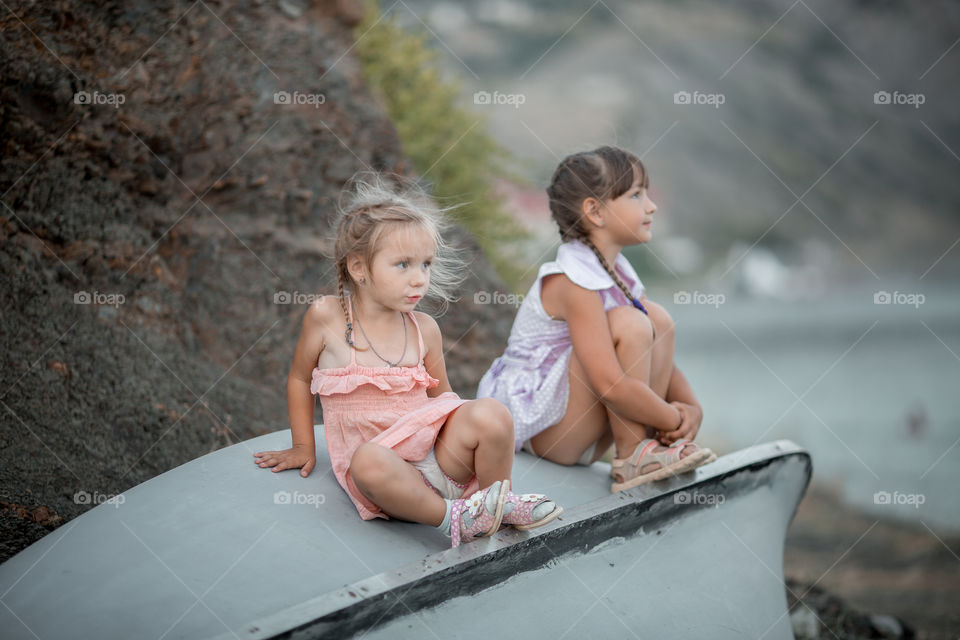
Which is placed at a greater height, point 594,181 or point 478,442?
point 594,181

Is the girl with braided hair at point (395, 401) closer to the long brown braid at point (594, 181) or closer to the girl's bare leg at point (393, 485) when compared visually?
the girl's bare leg at point (393, 485)

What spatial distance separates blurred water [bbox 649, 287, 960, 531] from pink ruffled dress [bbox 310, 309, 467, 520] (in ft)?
14.2

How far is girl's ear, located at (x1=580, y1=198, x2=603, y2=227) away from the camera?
2.40 meters

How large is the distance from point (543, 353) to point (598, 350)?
25 cm

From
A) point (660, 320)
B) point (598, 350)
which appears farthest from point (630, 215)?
point (598, 350)

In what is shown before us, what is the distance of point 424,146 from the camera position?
470cm

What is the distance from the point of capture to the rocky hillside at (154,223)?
7.59 ft

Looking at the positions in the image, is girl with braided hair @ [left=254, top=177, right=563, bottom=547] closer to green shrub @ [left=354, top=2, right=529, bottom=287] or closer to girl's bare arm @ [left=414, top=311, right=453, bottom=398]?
girl's bare arm @ [left=414, top=311, right=453, bottom=398]

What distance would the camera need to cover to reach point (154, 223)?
2998 mm

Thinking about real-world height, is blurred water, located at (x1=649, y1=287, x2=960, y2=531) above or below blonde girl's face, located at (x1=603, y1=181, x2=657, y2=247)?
Result: below

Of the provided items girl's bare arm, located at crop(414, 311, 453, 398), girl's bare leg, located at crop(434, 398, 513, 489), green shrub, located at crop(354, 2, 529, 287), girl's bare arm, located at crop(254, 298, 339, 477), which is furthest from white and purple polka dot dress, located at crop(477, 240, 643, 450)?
green shrub, located at crop(354, 2, 529, 287)

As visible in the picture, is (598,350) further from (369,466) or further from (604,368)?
(369,466)

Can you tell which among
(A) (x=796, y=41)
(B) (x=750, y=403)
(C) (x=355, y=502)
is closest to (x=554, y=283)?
(C) (x=355, y=502)

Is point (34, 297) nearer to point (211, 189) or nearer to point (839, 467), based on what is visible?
point (211, 189)
